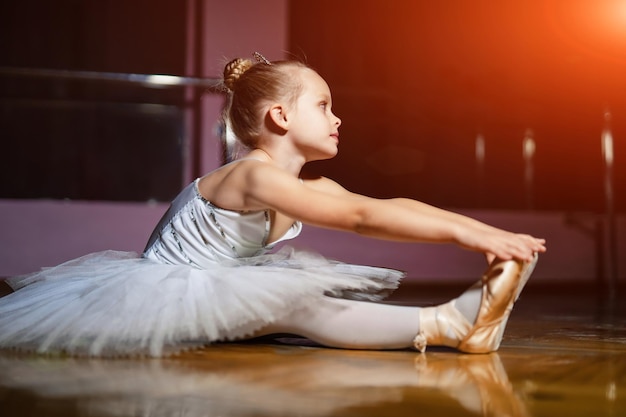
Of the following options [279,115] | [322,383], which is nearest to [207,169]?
[279,115]

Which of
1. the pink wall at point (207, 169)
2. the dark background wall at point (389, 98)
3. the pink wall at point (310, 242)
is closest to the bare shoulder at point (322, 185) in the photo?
the pink wall at point (310, 242)

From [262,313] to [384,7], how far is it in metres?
3.33

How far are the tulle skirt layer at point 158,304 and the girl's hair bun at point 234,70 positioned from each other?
389mm

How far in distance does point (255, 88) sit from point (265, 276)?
0.41 meters

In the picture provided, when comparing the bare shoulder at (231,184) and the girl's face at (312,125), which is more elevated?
the girl's face at (312,125)

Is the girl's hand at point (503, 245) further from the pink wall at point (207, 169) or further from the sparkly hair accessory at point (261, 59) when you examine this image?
the pink wall at point (207, 169)

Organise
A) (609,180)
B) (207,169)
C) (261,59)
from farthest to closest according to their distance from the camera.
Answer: (609,180) < (207,169) < (261,59)

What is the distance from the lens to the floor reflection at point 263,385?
827 mm

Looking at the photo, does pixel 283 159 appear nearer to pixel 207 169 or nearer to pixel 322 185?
pixel 322 185

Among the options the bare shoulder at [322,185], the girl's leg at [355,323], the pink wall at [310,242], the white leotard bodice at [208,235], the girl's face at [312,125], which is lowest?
the pink wall at [310,242]

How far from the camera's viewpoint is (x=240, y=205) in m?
1.38

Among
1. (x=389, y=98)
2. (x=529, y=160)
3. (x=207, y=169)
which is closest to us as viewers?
(x=207, y=169)

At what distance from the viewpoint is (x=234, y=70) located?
1.54 meters

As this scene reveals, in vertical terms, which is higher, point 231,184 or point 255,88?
point 255,88
